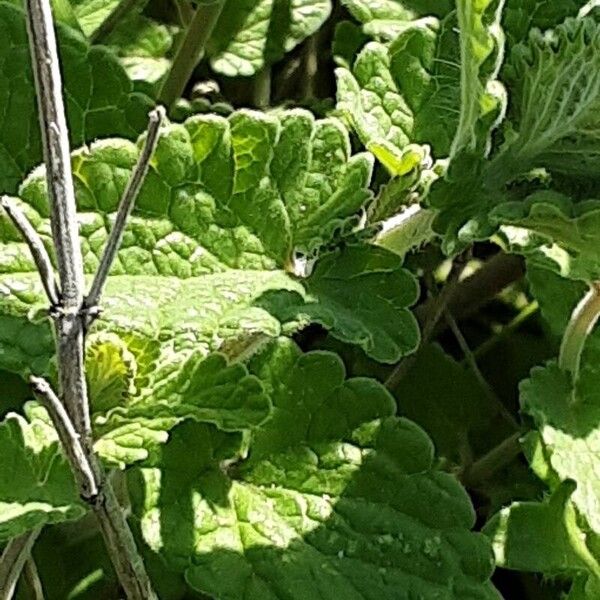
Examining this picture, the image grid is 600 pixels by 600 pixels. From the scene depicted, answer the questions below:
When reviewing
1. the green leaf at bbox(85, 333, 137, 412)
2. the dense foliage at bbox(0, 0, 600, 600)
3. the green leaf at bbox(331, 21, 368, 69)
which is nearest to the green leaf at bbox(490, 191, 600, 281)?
the dense foliage at bbox(0, 0, 600, 600)

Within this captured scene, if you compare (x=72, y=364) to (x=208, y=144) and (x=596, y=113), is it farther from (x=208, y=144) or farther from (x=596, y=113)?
(x=596, y=113)

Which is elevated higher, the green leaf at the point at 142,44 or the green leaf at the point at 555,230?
the green leaf at the point at 555,230

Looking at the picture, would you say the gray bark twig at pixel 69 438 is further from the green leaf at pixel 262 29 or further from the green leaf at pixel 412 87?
the green leaf at pixel 262 29

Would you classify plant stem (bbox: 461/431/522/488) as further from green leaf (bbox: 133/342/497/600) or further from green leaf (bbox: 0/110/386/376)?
green leaf (bbox: 0/110/386/376)

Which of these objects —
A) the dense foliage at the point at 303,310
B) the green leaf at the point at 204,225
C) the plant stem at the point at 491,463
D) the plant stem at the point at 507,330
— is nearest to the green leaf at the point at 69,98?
the dense foliage at the point at 303,310

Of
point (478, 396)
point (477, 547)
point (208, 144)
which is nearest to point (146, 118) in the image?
point (208, 144)

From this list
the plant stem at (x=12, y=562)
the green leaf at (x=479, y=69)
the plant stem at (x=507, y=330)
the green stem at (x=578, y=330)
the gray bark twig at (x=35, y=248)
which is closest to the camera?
the gray bark twig at (x=35, y=248)

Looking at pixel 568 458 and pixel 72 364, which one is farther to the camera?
pixel 568 458
